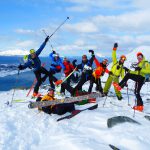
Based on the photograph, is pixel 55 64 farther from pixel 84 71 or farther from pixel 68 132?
pixel 68 132

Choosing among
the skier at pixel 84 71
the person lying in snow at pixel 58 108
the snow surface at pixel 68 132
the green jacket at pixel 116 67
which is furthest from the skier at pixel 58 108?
the green jacket at pixel 116 67

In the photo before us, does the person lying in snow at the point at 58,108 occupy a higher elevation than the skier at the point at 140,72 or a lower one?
lower

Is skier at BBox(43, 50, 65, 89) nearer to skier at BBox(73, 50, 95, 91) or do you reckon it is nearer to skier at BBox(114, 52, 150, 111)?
skier at BBox(73, 50, 95, 91)

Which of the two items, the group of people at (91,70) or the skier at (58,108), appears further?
the group of people at (91,70)

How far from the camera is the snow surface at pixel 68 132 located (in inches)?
372

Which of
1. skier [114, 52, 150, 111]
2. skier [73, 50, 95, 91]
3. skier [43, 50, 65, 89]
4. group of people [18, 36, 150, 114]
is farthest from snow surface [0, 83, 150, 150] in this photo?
skier [43, 50, 65, 89]

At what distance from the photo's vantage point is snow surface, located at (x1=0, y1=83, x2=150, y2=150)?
9461mm

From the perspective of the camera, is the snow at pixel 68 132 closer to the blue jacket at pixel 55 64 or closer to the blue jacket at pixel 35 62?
the blue jacket at pixel 35 62

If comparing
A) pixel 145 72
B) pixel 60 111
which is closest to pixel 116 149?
pixel 60 111

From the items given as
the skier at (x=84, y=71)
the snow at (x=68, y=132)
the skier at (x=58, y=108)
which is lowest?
the snow at (x=68, y=132)

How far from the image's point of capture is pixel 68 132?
1092cm

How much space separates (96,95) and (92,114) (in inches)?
128

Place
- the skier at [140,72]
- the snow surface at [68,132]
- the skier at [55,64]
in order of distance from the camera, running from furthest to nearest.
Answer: the skier at [55,64], the skier at [140,72], the snow surface at [68,132]

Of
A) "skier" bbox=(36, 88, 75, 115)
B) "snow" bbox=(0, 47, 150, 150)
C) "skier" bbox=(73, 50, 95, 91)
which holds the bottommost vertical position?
"snow" bbox=(0, 47, 150, 150)
